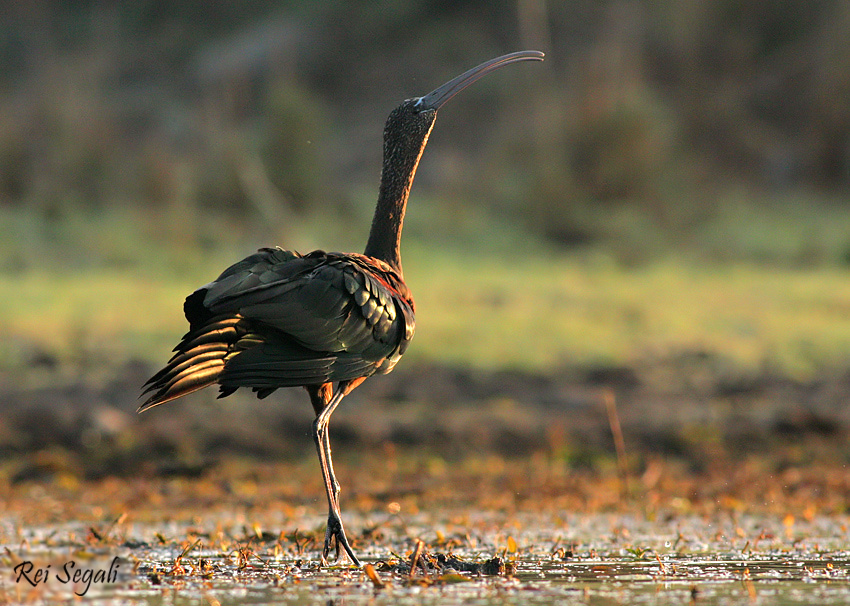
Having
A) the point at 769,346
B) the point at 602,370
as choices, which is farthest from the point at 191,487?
the point at 769,346

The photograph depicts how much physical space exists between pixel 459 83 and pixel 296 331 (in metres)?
1.75

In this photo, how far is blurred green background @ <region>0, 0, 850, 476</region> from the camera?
11.6 meters

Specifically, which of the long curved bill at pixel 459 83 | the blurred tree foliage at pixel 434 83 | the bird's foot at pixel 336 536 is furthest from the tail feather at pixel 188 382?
the blurred tree foliage at pixel 434 83

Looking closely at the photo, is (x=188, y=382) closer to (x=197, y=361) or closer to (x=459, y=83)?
(x=197, y=361)

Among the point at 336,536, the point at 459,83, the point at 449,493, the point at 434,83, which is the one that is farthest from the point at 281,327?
the point at 434,83

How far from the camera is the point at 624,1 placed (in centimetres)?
2811

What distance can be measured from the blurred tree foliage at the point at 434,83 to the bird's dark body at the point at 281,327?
12.1 metres

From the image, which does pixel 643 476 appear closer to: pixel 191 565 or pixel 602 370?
pixel 602 370

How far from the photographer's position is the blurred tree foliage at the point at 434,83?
59.3 ft

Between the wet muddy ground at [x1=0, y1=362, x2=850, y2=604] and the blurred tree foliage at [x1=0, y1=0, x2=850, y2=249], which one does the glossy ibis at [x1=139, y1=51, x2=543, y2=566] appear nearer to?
the wet muddy ground at [x1=0, y1=362, x2=850, y2=604]

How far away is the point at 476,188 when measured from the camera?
20.9 meters

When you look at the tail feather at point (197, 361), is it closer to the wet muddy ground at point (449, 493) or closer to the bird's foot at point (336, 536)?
the wet muddy ground at point (449, 493)

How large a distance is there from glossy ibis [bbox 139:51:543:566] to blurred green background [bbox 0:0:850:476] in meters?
1.47

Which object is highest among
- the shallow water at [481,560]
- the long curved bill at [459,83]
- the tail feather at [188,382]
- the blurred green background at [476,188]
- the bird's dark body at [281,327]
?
the blurred green background at [476,188]
